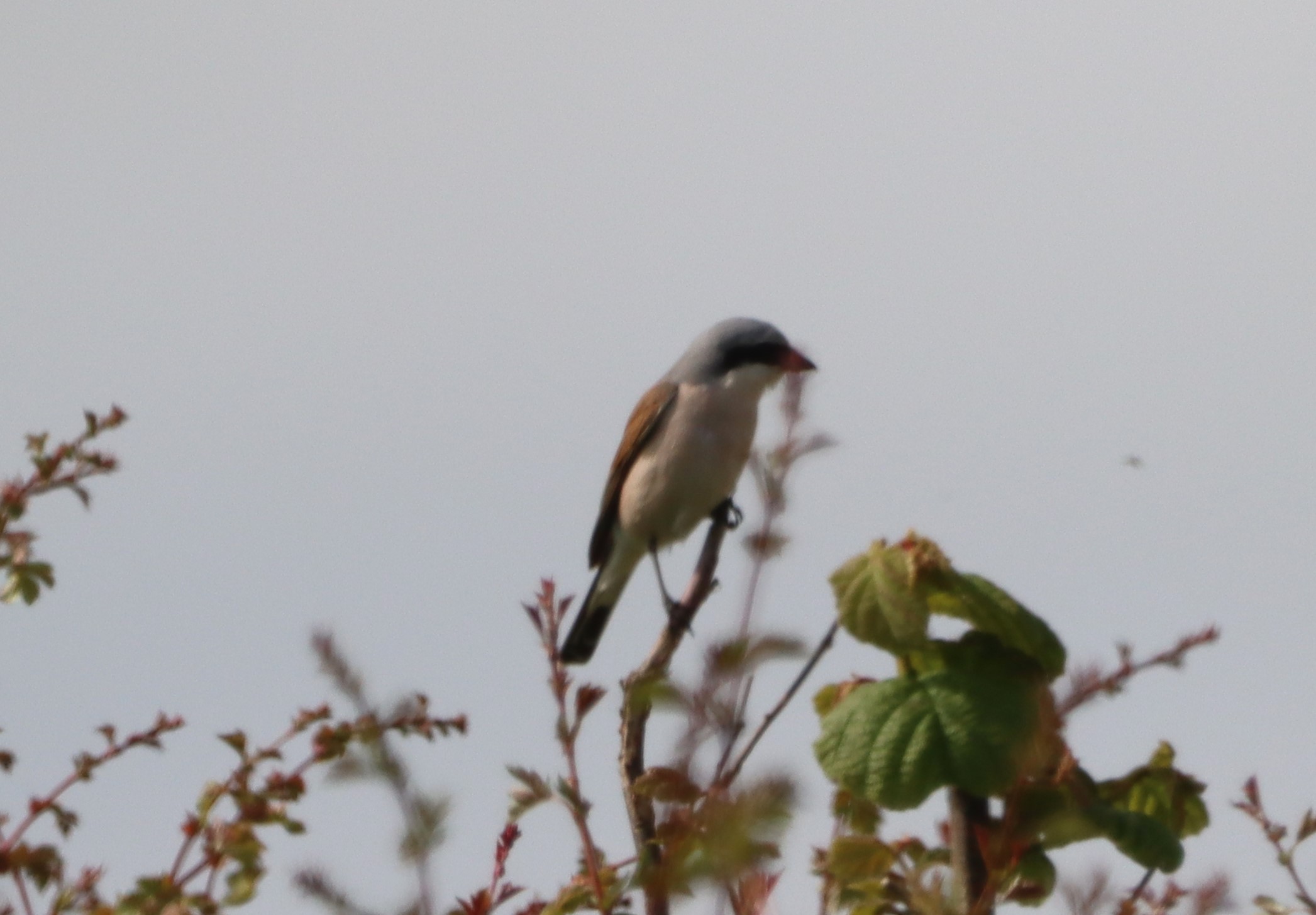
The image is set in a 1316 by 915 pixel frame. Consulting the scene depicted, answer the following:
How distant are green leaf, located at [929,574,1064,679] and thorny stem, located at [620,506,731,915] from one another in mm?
481

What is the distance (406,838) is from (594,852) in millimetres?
608

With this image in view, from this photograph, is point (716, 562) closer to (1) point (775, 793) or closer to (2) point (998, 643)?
(2) point (998, 643)

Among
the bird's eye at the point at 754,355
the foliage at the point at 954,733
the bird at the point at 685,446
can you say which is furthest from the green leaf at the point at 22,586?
the bird's eye at the point at 754,355

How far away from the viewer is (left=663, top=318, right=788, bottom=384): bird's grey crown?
22.6ft

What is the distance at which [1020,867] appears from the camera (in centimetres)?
231

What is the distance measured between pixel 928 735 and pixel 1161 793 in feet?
1.76

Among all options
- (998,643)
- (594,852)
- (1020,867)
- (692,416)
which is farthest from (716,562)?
(692,416)

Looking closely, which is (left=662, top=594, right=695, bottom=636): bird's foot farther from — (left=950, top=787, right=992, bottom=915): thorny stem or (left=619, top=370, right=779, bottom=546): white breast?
(left=619, top=370, right=779, bottom=546): white breast

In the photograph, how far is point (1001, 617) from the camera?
2.58 metres

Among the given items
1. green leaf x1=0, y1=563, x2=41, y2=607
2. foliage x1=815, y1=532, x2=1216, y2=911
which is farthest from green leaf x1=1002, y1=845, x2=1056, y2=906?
green leaf x1=0, y1=563, x2=41, y2=607

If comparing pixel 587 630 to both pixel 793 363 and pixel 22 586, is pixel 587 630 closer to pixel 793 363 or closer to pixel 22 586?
pixel 793 363

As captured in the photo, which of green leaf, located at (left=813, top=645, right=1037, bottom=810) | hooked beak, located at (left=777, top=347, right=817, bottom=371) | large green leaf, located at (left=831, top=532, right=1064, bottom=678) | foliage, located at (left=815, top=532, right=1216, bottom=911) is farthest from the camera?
hooked beak, located at (left=777, top=347, right=817, bottom=371)

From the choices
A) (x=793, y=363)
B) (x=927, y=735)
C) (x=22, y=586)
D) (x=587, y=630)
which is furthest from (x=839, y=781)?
(x=587, y=630)

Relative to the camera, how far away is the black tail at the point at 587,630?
7559 millimetres
